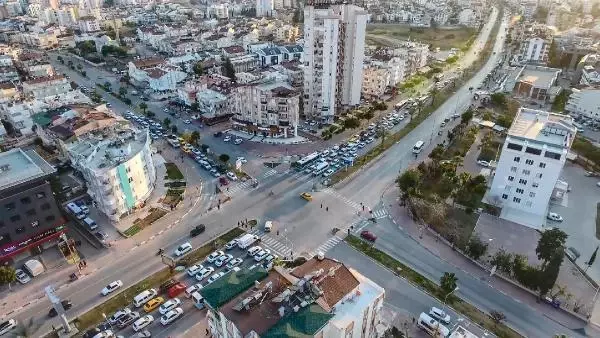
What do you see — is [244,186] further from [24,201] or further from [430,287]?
[430,287]

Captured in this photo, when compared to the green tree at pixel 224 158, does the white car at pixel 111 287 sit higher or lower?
lower

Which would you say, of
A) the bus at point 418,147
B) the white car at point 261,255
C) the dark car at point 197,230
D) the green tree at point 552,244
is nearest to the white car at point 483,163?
the bus at point 418,147

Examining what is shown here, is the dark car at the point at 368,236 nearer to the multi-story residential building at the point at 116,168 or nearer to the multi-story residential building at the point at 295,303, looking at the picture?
the multi-story residential building at the point at 295,303

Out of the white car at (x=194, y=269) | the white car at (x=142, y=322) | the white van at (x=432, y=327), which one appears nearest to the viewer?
the white van at (x=432, y=327)

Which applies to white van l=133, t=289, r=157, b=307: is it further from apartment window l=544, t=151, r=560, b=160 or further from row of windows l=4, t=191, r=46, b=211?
apartment window l=544, t=151, r=560, b=160

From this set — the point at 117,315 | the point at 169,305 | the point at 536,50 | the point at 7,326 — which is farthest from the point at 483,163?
the point at 536,50

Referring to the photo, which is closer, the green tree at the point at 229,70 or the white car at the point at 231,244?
the white car at the point at 231,244
